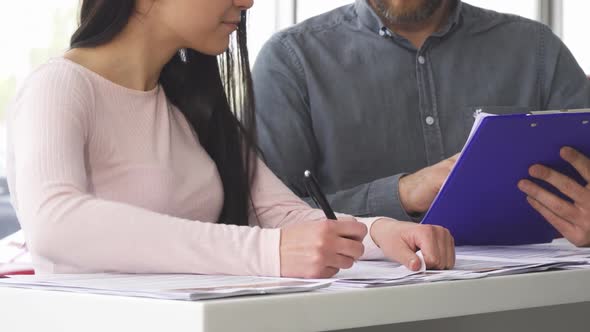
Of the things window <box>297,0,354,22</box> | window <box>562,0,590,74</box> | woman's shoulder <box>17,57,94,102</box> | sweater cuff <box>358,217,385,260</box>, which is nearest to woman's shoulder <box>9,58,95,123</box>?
woman's shoulder <box>17,57,94,102</box>

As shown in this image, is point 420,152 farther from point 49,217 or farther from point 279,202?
point 49,217

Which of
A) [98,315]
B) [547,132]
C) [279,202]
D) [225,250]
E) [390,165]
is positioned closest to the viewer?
[98,315]

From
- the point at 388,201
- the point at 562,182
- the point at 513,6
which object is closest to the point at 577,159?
the point at 562,182

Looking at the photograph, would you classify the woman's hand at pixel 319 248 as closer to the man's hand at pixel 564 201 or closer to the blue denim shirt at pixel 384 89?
the man's hand at pixel 564 201

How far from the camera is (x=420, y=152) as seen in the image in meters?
1.94

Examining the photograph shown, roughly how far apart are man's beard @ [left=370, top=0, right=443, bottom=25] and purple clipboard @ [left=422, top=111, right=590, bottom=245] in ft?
2.10

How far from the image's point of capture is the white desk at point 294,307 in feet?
2.48

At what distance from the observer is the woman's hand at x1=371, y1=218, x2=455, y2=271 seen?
1094mm

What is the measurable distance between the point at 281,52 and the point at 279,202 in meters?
0.51

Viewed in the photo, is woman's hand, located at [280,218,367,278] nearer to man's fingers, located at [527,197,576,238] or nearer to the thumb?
the thumb

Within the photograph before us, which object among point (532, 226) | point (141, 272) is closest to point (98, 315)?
point (141, 272)

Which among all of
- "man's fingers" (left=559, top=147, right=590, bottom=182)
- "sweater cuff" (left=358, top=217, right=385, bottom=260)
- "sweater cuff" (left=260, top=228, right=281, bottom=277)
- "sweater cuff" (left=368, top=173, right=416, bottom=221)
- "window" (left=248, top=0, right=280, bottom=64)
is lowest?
"sweater cuff" (left=368, top=173, right=416, bottom=221)

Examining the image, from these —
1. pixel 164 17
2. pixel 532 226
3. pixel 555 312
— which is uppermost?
pixel 164 17

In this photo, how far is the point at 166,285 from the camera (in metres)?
0.88
